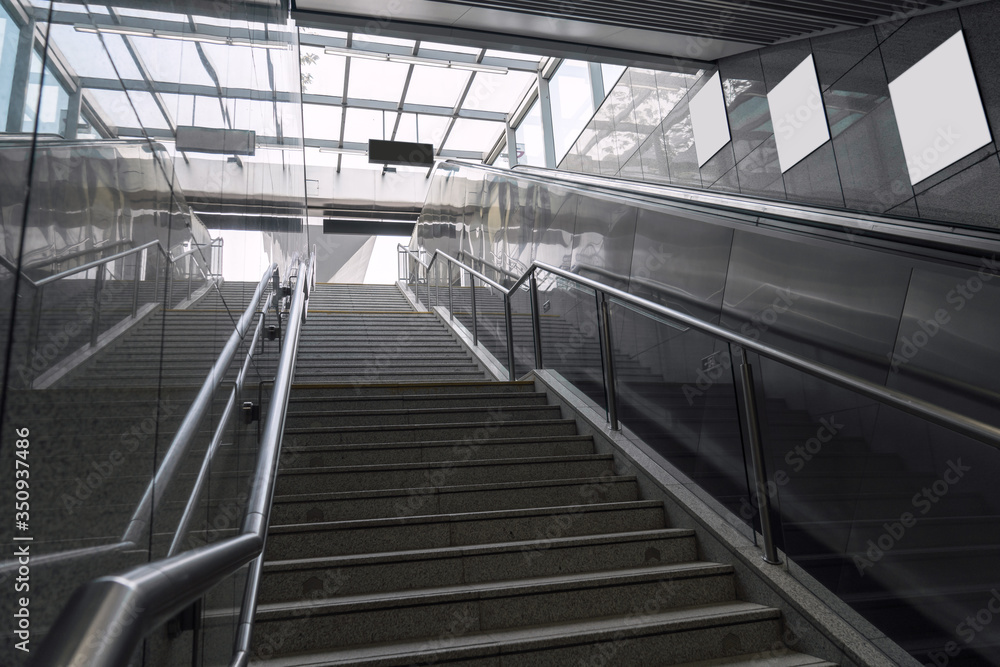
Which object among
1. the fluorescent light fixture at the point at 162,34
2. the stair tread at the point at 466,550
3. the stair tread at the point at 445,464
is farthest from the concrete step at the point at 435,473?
the fluorescent light fixture at the point at 162,34

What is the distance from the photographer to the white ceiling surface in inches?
251

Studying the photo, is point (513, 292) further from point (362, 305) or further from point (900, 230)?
point (362, 305)

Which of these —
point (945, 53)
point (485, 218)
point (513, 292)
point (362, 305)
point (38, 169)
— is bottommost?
point (38, 169)

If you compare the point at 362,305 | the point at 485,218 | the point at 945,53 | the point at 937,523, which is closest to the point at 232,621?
the point at 937,523

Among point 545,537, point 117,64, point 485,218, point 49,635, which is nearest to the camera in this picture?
point 49,635

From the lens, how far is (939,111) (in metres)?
4.03

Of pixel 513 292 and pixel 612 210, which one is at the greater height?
pixel 612 210

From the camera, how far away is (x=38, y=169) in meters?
0.79

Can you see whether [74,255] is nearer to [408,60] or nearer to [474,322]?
[474,322]

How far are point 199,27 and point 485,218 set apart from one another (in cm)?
734

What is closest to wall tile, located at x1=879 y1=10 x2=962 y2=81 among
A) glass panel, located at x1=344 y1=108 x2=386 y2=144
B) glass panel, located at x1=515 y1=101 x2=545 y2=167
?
glass panel, located at x1=515 y1=101 x2=545 y2=167

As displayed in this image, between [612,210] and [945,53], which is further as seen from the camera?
[612,210]

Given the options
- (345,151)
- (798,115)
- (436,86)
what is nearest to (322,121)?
(345,151)

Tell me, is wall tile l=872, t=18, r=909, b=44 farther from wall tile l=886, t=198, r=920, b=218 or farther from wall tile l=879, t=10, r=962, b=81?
wall tile l=886, t=198, r=920, b=218
